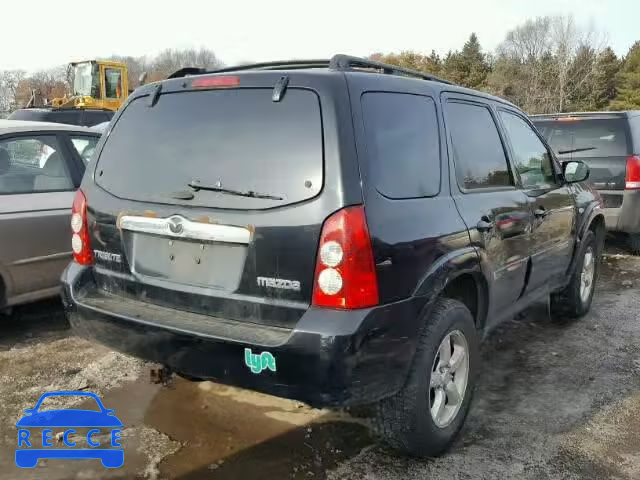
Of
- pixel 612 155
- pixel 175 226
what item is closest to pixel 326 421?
pixel 175 226

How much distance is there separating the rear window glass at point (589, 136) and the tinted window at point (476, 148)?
4.14 meters

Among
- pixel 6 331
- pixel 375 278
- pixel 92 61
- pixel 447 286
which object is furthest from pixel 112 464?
pixel 92 61

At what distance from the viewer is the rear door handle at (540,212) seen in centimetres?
394

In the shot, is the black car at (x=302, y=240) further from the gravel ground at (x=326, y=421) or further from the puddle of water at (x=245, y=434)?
the puddle of water at (x=245, y=434)

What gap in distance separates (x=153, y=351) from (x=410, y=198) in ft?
4.46

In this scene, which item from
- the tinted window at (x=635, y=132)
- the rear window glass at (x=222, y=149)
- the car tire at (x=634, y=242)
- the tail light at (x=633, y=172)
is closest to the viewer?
the rear window glass at (x=222, y=149)

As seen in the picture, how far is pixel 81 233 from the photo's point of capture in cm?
315

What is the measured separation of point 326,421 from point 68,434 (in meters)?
1.37

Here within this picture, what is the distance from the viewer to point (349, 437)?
10.4 ft

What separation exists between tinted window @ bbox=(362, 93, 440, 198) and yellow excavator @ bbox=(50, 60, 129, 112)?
20660mm

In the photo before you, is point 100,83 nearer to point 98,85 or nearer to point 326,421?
point 98,85

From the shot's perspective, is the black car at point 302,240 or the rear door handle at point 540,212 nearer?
the black car at point 302,240

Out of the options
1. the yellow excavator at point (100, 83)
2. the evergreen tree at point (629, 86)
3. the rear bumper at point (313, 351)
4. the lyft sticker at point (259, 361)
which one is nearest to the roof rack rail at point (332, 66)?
the rear bumper at point (313, 351)

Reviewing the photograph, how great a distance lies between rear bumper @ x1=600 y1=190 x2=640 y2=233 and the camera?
7.02 m
